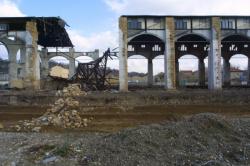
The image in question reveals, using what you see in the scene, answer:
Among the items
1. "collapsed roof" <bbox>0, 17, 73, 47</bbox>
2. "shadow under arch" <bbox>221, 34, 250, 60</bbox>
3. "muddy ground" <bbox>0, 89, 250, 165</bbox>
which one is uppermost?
"collapsed roof" <bbox>0, 17, 73, 47</bbox>

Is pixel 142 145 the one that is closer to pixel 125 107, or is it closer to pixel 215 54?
pixel 125 107

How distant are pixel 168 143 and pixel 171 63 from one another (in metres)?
37.4

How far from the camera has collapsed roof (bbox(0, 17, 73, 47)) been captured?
5124 cm

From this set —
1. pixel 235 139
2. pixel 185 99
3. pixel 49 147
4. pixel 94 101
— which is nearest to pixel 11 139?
pixel 49 147

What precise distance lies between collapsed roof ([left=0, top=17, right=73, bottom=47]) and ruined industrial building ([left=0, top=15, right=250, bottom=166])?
0.12 metres

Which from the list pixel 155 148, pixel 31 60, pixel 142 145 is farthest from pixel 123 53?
pixel 155 148

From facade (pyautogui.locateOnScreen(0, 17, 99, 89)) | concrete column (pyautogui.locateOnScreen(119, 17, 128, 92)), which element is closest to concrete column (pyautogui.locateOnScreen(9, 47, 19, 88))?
facade (pyautogui.locateOnScreen(0, 17, 99, 89))

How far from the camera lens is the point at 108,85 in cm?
5200

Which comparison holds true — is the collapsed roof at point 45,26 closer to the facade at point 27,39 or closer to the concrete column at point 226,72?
the facade at point 27,39

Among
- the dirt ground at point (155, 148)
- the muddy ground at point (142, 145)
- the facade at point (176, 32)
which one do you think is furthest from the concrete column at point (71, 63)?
the dirt ground at point (155, 148)

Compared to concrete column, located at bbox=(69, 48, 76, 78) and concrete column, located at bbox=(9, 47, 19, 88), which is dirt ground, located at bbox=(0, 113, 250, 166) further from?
concrete column, located at bbox=(69, 48, 76, 78)

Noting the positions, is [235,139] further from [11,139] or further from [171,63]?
[171,63]

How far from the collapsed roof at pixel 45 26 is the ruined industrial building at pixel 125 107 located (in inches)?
4.6

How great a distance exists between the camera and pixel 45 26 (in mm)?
53000
